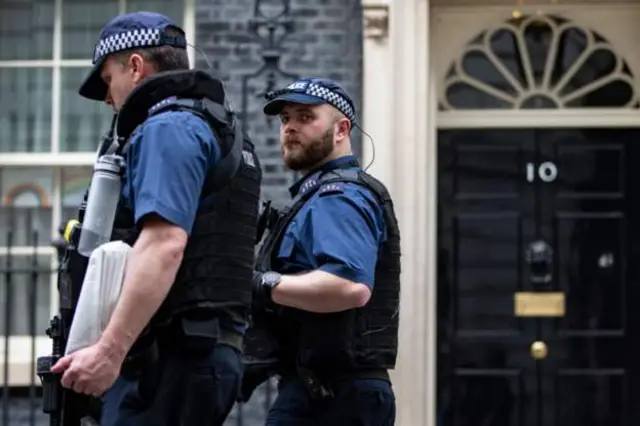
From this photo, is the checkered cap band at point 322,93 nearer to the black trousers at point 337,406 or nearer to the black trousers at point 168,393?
the black trousers at point 337,406

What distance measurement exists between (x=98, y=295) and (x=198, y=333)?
32cm

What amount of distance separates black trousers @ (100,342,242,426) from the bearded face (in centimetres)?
100

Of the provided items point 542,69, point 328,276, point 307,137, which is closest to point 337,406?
point 328,276

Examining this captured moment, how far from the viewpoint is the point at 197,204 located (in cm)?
365

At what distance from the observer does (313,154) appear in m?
4.53

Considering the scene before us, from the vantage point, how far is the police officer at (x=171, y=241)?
3492 millimetres

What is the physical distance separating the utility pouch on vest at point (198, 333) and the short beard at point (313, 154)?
976 millimetres

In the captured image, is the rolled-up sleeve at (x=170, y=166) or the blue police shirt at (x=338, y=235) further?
the blue police shirt at (x=338, y=235)

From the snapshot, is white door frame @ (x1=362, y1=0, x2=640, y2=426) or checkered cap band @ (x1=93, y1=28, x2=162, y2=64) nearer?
checkered cap band @ (x1=93, y1=28, x2=162, y2=64)

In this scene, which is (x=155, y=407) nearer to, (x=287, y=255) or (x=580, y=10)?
(x=287, y=255)

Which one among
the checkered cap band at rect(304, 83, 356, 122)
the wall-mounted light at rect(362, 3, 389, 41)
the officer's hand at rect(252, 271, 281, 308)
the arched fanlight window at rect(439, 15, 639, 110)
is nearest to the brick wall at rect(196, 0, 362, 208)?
the wall-mounted light at rect(362, 3, 389, 41)

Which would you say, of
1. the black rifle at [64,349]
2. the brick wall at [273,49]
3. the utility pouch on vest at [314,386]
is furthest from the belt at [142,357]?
the brick wall at [273,49]

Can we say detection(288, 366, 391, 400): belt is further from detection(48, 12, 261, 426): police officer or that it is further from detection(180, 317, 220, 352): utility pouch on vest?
detection(180, 317, 220, 352): utility pouch on vest

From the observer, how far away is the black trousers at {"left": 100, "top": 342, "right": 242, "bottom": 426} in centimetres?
370
